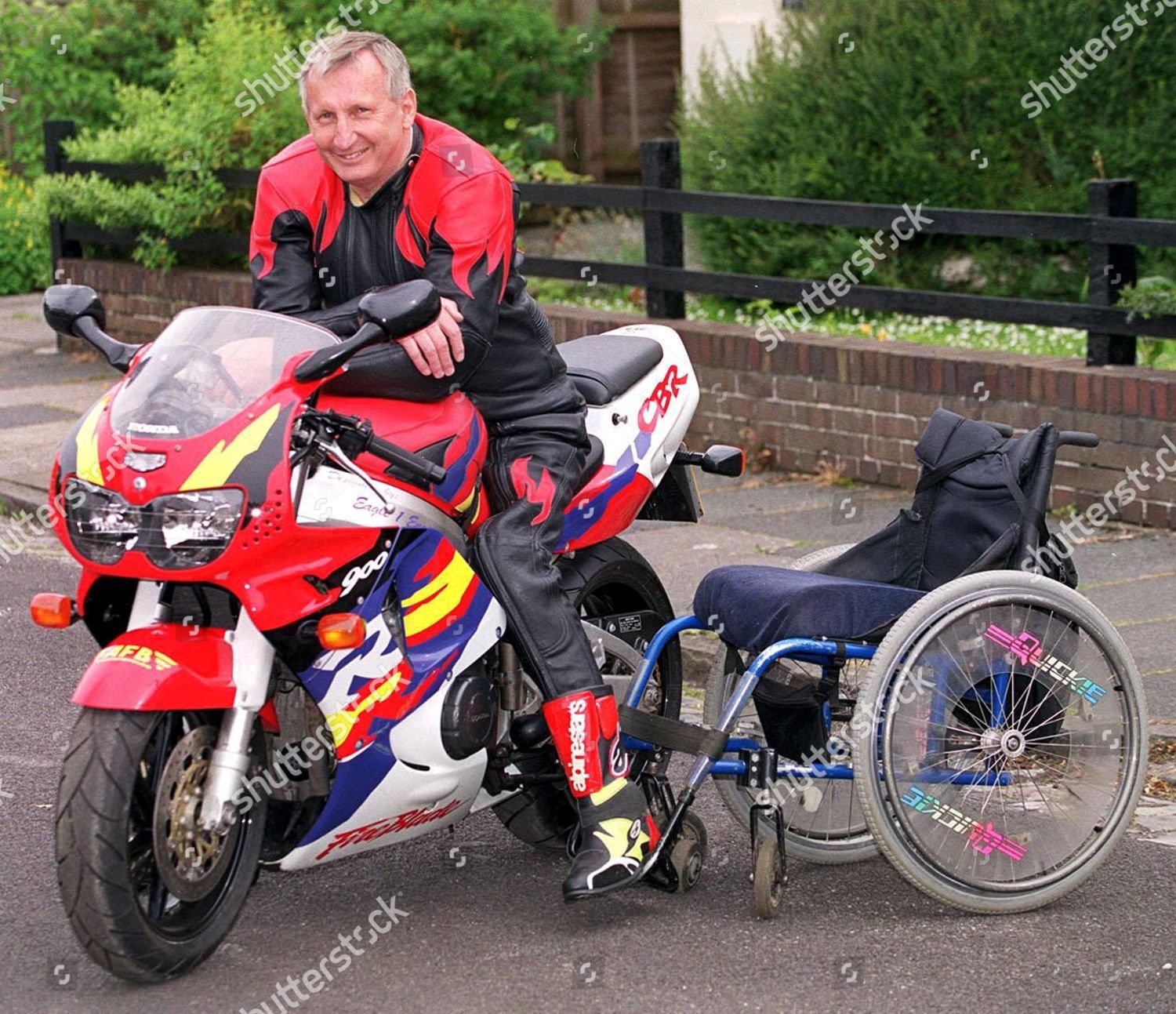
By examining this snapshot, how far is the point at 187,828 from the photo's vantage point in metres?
4.04

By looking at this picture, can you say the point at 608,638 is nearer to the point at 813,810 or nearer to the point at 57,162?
the point at 813,810

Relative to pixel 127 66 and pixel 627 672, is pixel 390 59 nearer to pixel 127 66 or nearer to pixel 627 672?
pixel 627 672

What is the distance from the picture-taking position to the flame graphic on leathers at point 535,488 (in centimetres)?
455

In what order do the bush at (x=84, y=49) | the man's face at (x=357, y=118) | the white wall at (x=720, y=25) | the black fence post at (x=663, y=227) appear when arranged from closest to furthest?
the man's face at (x=357, y=118) → the black fence post at (x=663, y=227) → the white wall at (x=720, y=25) → the bush at (x=84, y=49)

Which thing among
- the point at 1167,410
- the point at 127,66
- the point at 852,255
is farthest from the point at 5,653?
the point at 127,66

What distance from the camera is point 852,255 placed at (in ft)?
35.5

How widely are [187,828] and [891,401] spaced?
5.73 m

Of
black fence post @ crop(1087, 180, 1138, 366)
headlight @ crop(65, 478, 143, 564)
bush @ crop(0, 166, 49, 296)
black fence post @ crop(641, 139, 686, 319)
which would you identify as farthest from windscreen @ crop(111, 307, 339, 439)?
bush @ crop(0, 166, 49, 296)

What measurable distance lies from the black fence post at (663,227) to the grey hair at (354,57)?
19.0 ft

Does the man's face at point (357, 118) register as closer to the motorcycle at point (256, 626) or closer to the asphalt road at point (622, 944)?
the motorcycle at point (256, 626)

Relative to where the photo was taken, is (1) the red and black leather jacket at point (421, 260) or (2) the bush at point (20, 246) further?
(2) the bush at point (20, 246)

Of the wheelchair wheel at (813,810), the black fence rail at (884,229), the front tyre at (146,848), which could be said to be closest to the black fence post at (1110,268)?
the black fence rail at (884,229)

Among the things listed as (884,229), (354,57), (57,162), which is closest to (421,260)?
(354,57)

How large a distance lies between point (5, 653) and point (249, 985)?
3.17 metres
